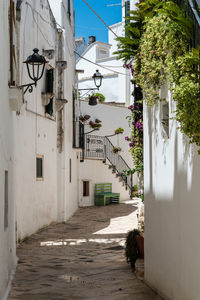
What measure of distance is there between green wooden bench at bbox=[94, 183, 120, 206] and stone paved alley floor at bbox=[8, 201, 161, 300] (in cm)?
625

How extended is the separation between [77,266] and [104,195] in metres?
13.4

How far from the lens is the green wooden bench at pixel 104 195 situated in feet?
77.5

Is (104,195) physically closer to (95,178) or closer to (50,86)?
(95,178)

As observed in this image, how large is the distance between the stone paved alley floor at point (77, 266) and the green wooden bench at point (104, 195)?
6250 mm

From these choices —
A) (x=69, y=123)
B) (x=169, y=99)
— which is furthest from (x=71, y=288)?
(x=69, y=123)

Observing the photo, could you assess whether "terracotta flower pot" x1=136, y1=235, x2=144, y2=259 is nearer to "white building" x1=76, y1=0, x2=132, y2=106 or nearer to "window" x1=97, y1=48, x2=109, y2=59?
"white building" x1=76, y1=0, x2=132, y2=106

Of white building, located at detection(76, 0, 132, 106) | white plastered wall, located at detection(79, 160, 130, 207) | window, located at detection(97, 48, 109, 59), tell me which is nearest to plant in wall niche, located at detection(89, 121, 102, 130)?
white plastered wall, located at detection(79, 160, 130, 207)

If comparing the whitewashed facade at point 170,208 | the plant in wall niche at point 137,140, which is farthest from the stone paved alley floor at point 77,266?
the plant in wall niche at point 137,140

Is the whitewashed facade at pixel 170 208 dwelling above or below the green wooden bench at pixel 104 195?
above

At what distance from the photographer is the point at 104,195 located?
77.0ft

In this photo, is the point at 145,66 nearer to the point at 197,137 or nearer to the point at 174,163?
the point at 174,163

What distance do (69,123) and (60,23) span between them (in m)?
4.35

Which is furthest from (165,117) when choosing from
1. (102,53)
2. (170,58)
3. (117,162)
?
(102,53)

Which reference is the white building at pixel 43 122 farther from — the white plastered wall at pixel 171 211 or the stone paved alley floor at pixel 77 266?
the white plastered wall at pixel 171 211
